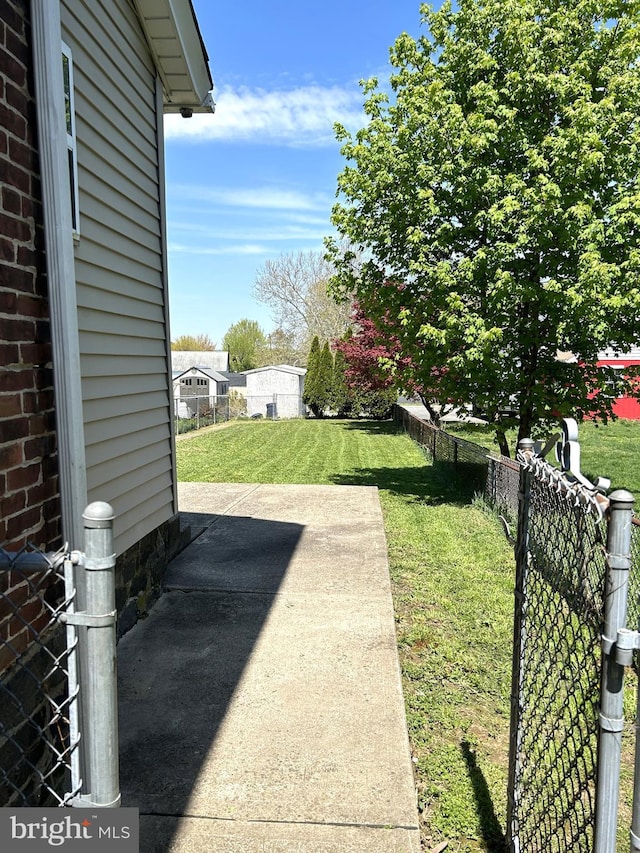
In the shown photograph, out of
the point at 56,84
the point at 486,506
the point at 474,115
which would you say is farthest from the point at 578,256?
the point at 56,84

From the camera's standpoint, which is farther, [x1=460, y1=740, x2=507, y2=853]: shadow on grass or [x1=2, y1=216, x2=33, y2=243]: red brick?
[x1=460, y1=740, x2=507, y2=853]: shadow on grass

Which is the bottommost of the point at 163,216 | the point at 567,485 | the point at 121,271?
the point at 567,485

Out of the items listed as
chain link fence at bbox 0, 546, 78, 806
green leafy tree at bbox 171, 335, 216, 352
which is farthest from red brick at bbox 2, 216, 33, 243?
green leafy tree at bbox 171, 335, 216, 352

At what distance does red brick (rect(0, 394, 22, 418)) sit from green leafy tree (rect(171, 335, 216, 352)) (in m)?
73.2

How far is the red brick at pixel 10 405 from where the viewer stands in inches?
91.2

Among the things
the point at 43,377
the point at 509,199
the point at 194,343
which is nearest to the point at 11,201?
the point at 43,377

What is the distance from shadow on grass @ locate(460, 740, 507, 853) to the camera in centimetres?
251

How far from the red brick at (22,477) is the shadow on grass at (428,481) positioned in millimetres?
7326

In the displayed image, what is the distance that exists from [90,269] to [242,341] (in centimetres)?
6845

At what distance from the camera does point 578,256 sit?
7.73 meters

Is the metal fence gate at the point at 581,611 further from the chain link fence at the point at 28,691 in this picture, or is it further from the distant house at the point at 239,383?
the distant house at the point at 239,383

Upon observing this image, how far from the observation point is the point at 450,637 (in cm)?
441

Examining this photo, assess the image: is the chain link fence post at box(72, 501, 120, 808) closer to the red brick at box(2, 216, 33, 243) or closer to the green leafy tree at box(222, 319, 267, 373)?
the red brick at box(2, 216, 33, 243)

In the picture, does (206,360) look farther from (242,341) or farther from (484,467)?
(484,467)
